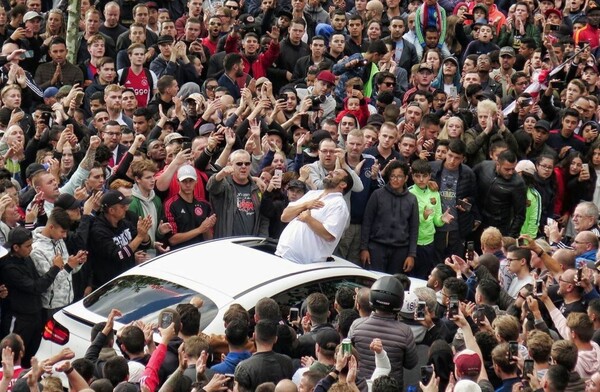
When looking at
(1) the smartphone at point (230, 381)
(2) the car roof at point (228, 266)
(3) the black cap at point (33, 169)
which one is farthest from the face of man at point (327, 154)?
(1) the smartphone at point (230, 381)

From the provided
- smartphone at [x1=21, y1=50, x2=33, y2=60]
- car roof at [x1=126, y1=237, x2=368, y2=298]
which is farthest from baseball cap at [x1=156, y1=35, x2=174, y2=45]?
car roof at [x1=126, y1=237, x2=368, y2=298]

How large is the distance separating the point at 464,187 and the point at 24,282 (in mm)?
5518

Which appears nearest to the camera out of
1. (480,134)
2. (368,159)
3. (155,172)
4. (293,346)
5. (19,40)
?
(293,346)

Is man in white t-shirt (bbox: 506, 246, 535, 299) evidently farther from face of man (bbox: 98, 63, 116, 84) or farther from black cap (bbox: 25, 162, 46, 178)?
face of man (bbox: 98, 63, 116, 84)

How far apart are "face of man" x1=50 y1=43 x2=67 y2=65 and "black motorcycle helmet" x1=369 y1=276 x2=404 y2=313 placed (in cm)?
866

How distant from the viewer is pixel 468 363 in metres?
10.3

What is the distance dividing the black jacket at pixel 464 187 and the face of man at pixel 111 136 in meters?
3.55

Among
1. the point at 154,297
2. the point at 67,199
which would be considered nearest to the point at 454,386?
the point at 154,297

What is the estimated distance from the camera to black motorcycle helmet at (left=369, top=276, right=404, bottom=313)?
439 inches

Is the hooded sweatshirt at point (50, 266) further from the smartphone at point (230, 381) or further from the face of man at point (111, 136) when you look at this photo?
the smartphone at point (230, 381)

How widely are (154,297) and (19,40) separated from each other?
8.08 metres

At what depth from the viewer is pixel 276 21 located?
20.9 metres

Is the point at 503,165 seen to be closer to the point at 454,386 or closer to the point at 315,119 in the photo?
the point at 315,119

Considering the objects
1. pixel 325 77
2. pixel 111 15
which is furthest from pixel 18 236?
pixel 111 15
